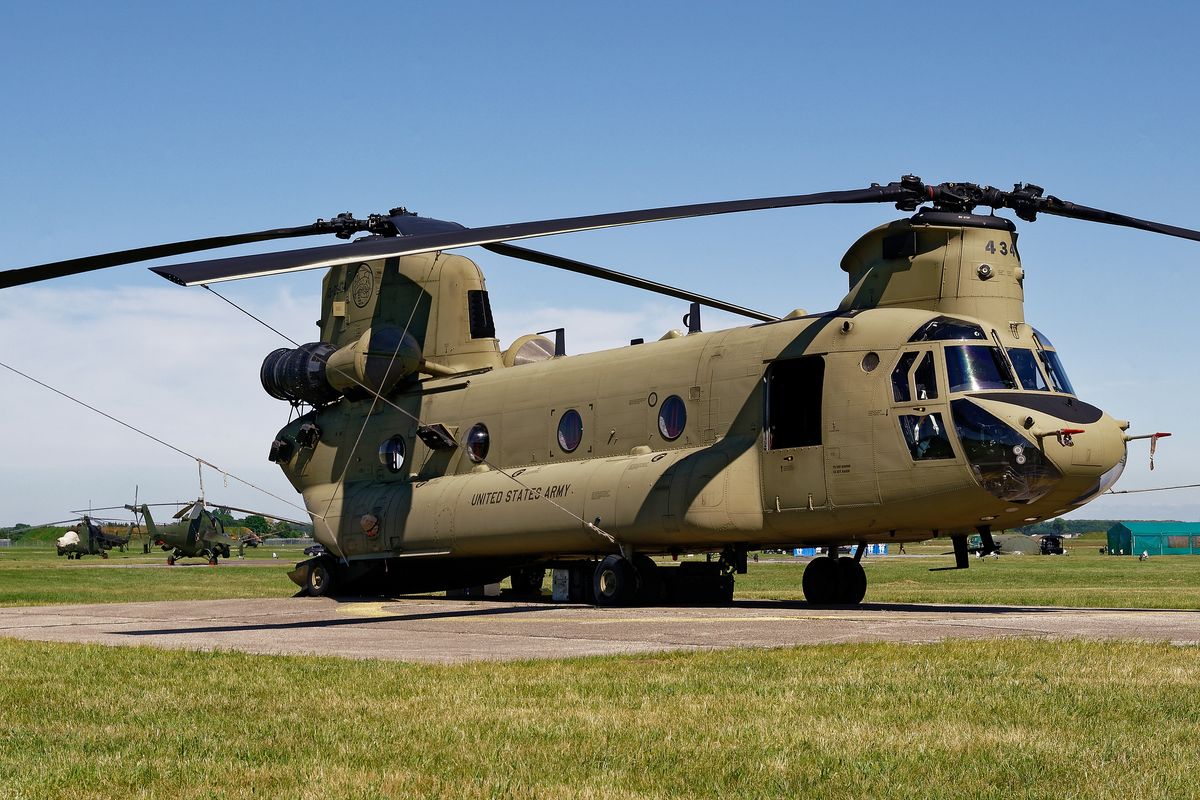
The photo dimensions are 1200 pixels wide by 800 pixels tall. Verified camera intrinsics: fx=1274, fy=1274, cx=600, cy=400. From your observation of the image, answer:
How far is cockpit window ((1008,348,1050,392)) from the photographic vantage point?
1816 cm

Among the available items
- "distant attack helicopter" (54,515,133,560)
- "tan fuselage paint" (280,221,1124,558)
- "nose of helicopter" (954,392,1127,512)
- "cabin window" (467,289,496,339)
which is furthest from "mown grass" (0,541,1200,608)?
"distant attack helicopter" (54,515,133,560)

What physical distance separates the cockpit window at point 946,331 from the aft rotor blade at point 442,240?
198cm

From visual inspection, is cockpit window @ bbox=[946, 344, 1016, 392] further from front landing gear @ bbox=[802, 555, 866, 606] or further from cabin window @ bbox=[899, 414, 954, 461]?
front landing gear @ bbox=[802, 555, 866, 606]

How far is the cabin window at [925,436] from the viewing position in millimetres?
17766

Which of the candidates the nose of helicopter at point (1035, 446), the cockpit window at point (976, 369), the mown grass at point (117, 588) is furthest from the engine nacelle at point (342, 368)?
the nose of helicopter at point (1035, 446)

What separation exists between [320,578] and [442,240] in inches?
534

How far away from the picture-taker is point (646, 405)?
21.5m

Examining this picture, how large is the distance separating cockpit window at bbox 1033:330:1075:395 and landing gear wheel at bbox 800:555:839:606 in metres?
4.83

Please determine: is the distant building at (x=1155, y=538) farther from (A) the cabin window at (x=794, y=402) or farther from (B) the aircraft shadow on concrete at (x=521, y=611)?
(A) the cabin window at (x=794, y=402)

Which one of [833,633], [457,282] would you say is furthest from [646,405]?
[833,633]

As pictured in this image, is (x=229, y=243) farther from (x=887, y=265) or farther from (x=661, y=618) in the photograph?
(x=887, y=265)

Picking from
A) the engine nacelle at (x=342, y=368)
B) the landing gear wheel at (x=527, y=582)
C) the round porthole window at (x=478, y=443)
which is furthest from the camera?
the landing gear wheel at (x=527, y=582)

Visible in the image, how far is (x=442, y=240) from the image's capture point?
15383 millimetres

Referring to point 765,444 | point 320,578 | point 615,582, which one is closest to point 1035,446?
point 765,444
